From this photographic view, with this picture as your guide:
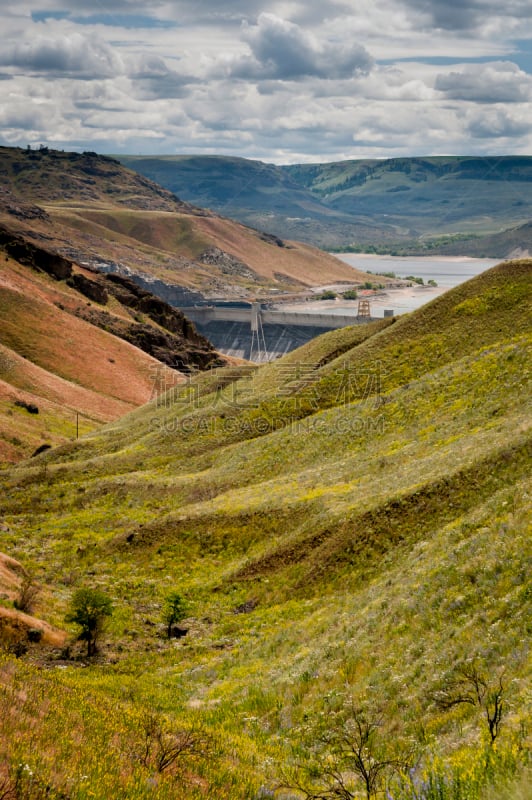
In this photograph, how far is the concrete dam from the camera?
170 meters

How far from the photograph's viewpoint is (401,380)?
169ft

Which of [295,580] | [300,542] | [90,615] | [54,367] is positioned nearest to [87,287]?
[54,367]

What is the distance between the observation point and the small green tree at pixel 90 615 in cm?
2659

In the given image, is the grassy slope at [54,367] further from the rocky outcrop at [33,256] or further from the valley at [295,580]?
the valley at [295,580]

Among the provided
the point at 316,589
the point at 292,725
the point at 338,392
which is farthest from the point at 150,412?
the point at 292,725

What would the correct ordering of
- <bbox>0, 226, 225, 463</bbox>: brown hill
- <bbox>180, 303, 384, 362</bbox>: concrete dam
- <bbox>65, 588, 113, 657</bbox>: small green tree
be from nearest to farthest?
<bbox>65, 588, 113, 657</bbox>: small green tree → <bbox>0, 226, 225, 463</bbox>: brown hill → <bbox>180, 303, 384, 362</bbox>: concrete dam

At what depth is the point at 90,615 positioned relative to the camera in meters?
26.7

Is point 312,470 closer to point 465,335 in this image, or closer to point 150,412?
point 465,335

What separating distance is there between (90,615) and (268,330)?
15130 cm

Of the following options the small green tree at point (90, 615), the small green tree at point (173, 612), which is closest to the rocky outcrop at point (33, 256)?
the small green tree at point (173, 612)

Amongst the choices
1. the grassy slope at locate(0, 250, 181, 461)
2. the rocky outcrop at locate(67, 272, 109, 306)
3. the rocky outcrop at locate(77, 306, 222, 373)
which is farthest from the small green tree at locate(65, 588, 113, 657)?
the rocky outcrop at locate(67, 272, 109, 306)

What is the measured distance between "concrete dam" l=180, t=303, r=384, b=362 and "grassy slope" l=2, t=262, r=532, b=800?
102 m

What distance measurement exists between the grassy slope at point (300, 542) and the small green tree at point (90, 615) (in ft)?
3.42

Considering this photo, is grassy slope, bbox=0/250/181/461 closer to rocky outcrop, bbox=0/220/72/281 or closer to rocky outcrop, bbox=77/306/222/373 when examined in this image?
rocky outcrop, bbox=0/220/72/281
